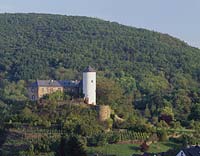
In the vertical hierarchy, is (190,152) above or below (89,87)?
below

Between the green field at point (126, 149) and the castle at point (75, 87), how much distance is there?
7604mm

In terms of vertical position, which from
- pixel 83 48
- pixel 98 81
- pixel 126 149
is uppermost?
pixel 83 48

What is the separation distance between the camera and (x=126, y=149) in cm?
7294

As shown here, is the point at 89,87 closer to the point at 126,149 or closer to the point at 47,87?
the point at 47,87

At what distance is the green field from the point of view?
7081 centimetres

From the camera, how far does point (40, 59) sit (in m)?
133

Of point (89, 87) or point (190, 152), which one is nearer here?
point (190, 152)

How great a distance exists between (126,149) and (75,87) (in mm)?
11375

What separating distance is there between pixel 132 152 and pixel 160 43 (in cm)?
7511

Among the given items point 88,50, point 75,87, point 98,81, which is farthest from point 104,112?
point 88,50

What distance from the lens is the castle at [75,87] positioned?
79375 millimetres

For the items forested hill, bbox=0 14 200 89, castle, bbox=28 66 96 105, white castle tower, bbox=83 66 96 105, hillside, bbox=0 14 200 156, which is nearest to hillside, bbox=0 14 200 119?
forested hill, bbox=0 14 200 89

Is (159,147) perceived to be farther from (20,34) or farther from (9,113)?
(20,34)

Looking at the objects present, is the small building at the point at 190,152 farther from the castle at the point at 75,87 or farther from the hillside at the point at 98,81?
the castle at the point at 75,87
